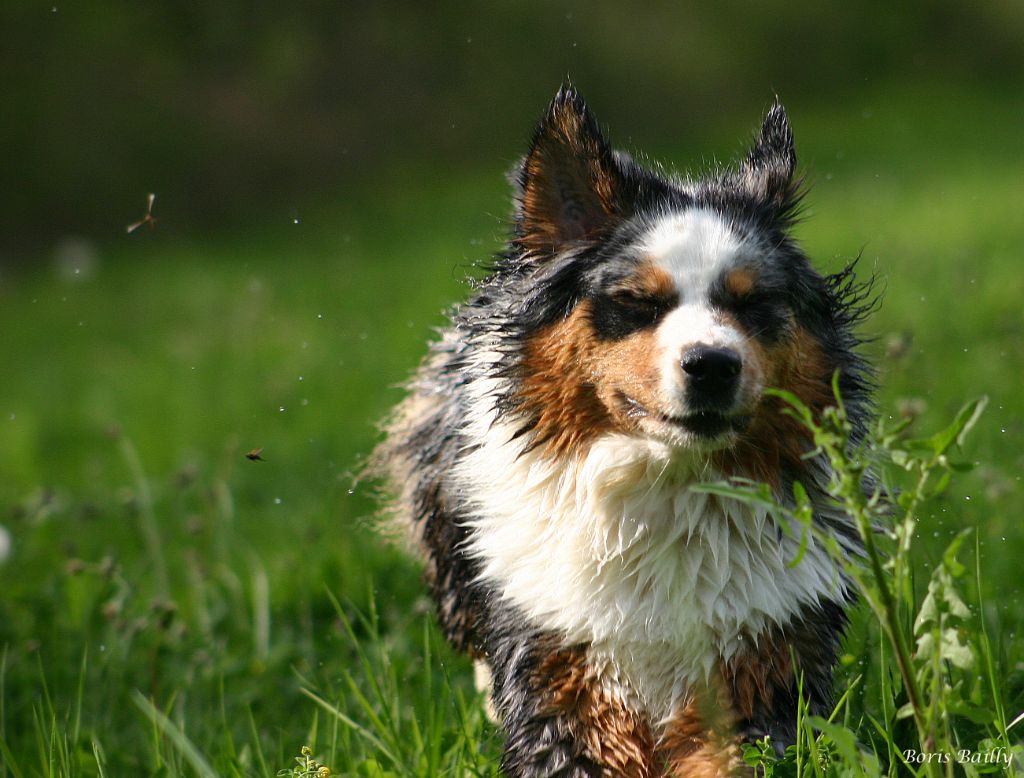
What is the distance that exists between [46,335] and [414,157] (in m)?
8.41

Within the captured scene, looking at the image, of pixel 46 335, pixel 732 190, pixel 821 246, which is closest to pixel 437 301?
pixel 821 246

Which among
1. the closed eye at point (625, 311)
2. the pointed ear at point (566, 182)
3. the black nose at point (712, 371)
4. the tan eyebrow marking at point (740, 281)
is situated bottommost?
the black nose at point (712, 371)

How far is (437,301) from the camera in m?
10.6

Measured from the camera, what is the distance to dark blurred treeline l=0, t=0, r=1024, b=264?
17.5 m

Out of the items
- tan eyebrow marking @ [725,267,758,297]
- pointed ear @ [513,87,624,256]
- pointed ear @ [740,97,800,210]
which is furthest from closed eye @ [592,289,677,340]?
pointed ear @ [740,97,800,210]

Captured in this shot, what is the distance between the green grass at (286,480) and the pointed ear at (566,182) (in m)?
0.38

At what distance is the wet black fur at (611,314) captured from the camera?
305 cm

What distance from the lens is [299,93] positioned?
18.7 meters

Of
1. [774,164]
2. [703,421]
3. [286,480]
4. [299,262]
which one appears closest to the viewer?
[703,421]

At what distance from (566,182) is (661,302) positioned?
0.46 m

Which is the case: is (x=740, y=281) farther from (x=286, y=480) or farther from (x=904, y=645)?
(x=286, y=480)

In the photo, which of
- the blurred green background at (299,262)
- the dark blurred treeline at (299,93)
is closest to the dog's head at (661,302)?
the blurred green background at (299,262)

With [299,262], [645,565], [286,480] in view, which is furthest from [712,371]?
[299,262]

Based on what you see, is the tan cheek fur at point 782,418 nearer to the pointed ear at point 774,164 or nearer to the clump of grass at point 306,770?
the pointed ear at point 774,164
